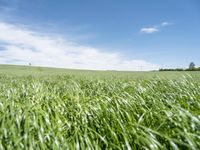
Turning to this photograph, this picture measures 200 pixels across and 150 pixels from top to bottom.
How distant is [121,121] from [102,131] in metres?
0.36

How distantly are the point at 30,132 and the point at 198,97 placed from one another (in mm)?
3379

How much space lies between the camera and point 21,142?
152 inches

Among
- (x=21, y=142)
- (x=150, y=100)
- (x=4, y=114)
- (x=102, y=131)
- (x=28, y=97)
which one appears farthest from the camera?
(x=28, y=97)

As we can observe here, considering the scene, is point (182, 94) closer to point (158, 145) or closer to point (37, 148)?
point (158, 145)

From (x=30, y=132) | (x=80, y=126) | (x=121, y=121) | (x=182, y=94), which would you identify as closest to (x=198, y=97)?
(x=182, y=94)

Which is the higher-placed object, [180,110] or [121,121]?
[180,110]

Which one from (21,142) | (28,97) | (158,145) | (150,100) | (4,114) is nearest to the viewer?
(158,145)

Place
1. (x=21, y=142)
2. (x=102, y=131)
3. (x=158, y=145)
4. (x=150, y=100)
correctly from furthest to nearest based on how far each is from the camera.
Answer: (x=150, y=100), (x=102, y=131), (x=21, y=142), (x=158, y=145)

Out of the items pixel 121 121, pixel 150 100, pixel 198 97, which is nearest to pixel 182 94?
pixel 198 97

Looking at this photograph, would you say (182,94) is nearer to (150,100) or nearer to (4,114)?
(150,100)

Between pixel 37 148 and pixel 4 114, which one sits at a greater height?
pixel 4 114

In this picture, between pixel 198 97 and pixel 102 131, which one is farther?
pixel 198 97

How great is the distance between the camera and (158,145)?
3.63m

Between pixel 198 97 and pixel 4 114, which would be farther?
pixel 198 97
